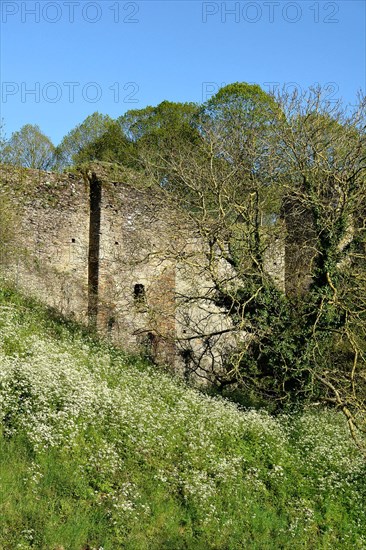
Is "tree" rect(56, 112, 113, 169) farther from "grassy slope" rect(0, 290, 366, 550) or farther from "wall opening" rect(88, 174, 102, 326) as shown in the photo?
"grassy slope" rect(0, 290, 366, 550)

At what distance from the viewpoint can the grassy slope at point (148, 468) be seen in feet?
28.5

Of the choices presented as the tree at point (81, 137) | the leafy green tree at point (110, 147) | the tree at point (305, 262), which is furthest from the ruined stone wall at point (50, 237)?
the tree at point (81, 137)

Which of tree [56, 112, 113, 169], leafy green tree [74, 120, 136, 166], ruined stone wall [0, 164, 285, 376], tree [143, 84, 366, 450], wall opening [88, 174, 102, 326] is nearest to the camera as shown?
tree [143, 84, 366, 450]

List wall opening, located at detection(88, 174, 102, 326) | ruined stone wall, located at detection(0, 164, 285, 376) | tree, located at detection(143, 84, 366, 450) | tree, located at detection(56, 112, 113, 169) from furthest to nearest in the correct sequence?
tree, located at detection(56, 112, 113, 169) → wall opening, located at detection(88, 174, 102, 326) → ruined stone wall, located at detection(0, 164, 285, 376) → tree, located at detection(143, 84, 366, 450)

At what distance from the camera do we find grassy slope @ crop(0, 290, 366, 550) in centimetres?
870

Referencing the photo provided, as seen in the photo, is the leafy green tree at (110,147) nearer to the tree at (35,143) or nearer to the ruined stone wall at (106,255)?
the tree at (35,143)

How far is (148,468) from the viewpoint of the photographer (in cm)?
986

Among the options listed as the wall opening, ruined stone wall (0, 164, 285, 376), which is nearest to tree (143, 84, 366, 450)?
ruined stone wall (0, 164, 285, 376)

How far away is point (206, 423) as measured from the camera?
1170cm

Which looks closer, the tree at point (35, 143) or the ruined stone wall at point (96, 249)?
the ruined stone wall at point (96, 249)

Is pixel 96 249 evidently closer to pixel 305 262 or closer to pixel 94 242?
pixel 94 242

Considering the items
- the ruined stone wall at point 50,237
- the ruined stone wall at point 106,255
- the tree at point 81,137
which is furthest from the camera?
the tree at point 81,137

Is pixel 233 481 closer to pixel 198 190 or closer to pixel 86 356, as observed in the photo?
pixel 86 356

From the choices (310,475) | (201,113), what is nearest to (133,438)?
(310,475)
